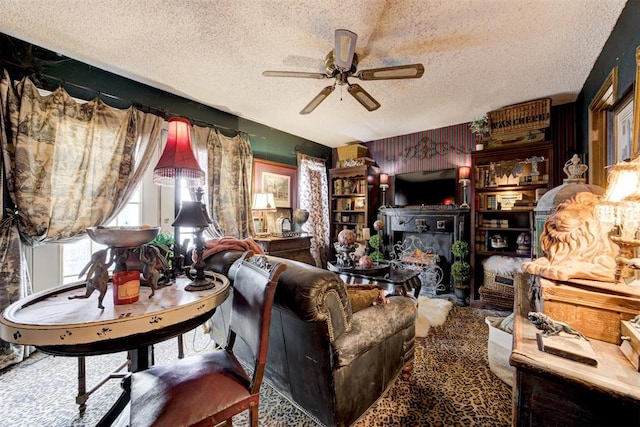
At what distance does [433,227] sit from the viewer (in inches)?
167

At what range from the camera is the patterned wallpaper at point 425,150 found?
169 inches

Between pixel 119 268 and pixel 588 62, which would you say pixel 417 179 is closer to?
pixel 588 62

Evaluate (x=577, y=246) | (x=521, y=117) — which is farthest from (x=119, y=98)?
(x=521, y=117)

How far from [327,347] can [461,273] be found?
10.4ft

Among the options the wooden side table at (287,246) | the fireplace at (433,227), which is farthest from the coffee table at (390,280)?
the fireplace at (433,227)

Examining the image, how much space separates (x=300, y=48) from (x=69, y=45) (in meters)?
2.05

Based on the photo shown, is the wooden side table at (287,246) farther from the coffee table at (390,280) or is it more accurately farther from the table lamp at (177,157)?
the table lamp at (177,157)

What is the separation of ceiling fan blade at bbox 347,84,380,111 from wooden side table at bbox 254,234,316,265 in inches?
85.8

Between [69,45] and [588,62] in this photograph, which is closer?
[69,45]

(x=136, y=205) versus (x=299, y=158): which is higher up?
(x=299, y=158)

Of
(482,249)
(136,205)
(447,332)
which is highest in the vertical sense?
(136,205)

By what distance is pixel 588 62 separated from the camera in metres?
2.49

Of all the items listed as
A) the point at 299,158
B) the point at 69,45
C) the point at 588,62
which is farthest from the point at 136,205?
the point at 588,62

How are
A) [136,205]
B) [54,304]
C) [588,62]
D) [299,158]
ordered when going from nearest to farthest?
[54,304] < [588,62] < [136,205] < [299,158]
